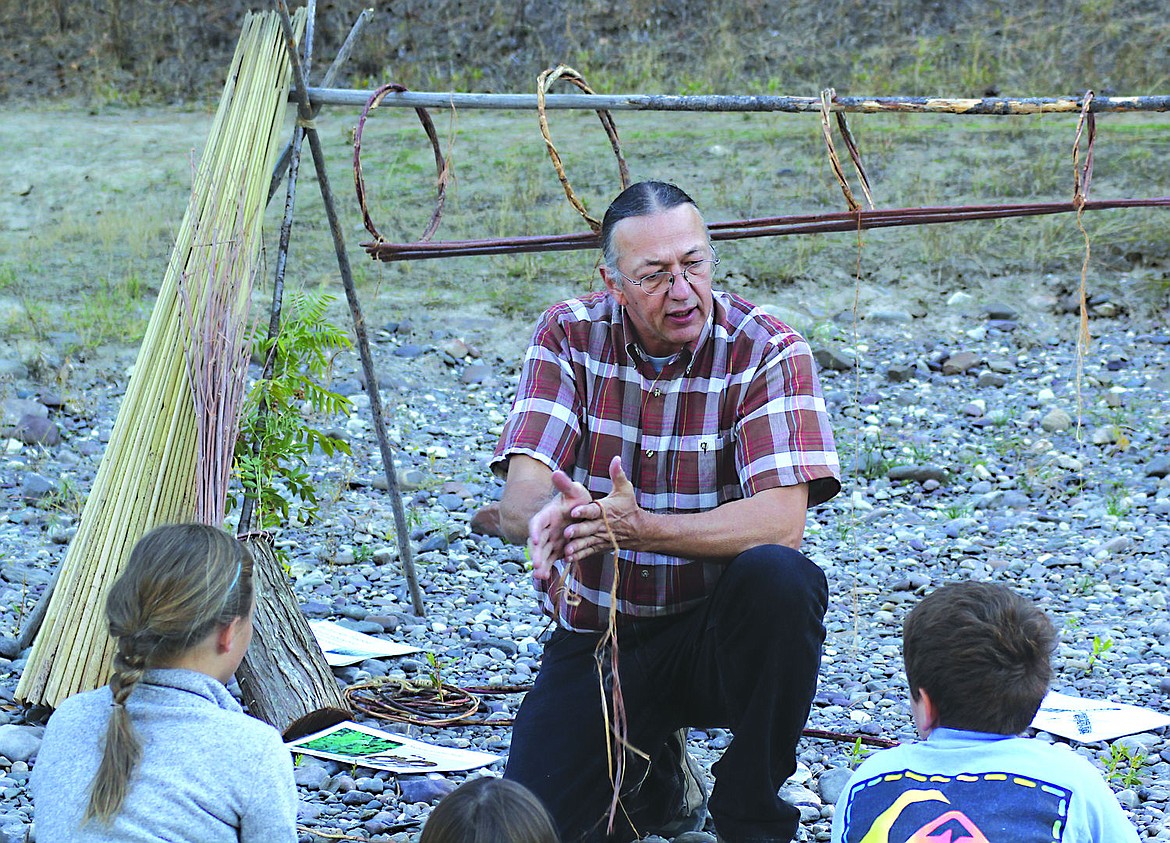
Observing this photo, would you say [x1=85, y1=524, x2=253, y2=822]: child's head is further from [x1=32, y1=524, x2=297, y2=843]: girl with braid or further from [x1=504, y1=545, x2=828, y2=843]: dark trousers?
[x1=504, y1=545, x2=828, y2=843]: dark trousers

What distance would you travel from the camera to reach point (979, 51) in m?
11.2

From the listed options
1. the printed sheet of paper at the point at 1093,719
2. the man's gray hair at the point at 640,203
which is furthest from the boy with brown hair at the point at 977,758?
Result: the printed sheet of paper at the point at 1093,719

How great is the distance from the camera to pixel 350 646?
13.2ft

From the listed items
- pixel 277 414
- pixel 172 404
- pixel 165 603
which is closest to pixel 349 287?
pixel 277 414

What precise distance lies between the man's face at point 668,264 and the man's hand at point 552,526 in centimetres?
51

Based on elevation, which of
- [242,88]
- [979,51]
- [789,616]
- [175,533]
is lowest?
[789,616]

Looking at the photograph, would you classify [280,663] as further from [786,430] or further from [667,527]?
[786,430]

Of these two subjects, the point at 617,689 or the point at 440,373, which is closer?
the point at 617,689

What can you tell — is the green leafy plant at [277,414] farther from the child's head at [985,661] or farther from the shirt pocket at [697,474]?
the child's head at [985,661]

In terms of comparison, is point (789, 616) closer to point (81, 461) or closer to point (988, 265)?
point (81, 461)

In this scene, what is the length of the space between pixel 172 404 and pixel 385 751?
1149mm

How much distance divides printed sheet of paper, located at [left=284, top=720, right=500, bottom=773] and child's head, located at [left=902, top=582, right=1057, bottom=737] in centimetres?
147

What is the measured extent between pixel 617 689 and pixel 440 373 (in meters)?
5.09

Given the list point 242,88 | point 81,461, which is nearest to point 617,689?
point 242,88
